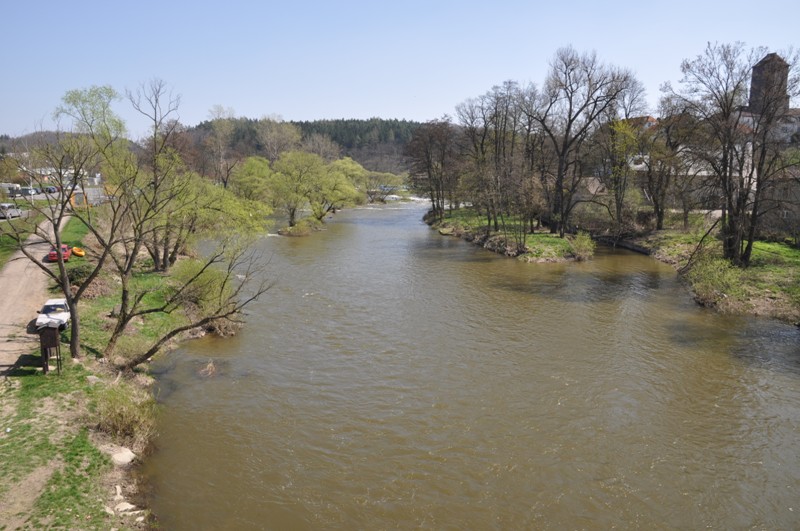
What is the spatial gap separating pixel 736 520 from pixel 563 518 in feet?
11.8

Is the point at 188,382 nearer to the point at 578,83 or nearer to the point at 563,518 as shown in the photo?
the point at 563,518

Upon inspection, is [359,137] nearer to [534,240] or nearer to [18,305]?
[534,240]

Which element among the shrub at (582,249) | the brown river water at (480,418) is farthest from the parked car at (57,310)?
the shrub at (582,249)

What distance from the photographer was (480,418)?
46.9 ft

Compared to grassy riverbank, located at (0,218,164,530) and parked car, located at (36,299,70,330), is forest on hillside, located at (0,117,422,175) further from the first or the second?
grassy riverbank, located at (0,218,164,530)

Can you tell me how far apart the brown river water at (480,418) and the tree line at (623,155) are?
926cm

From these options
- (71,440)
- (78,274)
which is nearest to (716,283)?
(71,440)

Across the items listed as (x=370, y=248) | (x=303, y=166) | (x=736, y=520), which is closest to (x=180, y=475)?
(x=736, y=520)

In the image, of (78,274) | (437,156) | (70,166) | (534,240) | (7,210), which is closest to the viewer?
(70,166)

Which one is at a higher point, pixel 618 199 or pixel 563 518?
pixel 618 199

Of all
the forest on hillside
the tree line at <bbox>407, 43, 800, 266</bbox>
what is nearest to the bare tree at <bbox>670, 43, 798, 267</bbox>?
the tree line at <bbox>407, 43, 800, 266</bbox>

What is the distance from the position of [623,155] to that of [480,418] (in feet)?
118

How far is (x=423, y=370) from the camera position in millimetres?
17422

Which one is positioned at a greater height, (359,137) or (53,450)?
(359,137)
